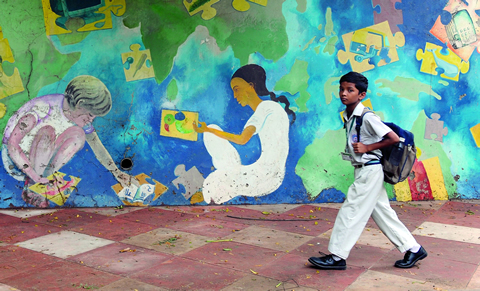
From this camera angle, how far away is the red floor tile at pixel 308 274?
3490 millimetres

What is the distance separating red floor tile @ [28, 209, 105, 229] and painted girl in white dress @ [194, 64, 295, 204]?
1619 mm

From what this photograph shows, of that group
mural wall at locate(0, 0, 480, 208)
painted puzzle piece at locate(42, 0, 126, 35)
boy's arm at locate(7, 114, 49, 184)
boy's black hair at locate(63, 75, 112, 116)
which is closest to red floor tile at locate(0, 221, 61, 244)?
mural wall at locate(0, 0, 480, 208)

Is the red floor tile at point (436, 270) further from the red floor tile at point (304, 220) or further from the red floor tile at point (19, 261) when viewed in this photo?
the red floor tile at point (19, 261)

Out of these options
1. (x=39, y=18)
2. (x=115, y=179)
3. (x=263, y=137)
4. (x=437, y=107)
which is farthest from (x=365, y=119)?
(x=39, y=18)

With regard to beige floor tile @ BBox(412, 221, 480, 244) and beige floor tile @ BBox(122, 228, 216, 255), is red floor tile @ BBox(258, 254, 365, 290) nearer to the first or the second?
beige floor tile @ BBox(122, 228, 216, 255)

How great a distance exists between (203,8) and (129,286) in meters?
4.14

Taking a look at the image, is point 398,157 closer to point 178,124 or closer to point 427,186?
point 427,186

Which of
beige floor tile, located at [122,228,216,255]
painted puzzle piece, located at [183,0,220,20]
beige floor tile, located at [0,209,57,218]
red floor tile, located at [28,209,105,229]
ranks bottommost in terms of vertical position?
beige floor tile, located at [0,209,57,218]

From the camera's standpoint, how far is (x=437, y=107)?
252 inches

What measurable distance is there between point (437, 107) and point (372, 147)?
3.27 metres

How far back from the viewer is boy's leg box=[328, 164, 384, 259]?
147 inches

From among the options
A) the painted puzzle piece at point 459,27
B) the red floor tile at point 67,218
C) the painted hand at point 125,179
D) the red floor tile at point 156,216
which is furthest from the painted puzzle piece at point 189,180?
the painted puzzle piece at point 459,27

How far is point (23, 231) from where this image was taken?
4996 millimetres

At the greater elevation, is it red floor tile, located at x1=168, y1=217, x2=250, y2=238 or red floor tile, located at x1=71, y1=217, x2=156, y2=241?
red floor tile, located at x1=168, y1=217, x2=250, y2=238
